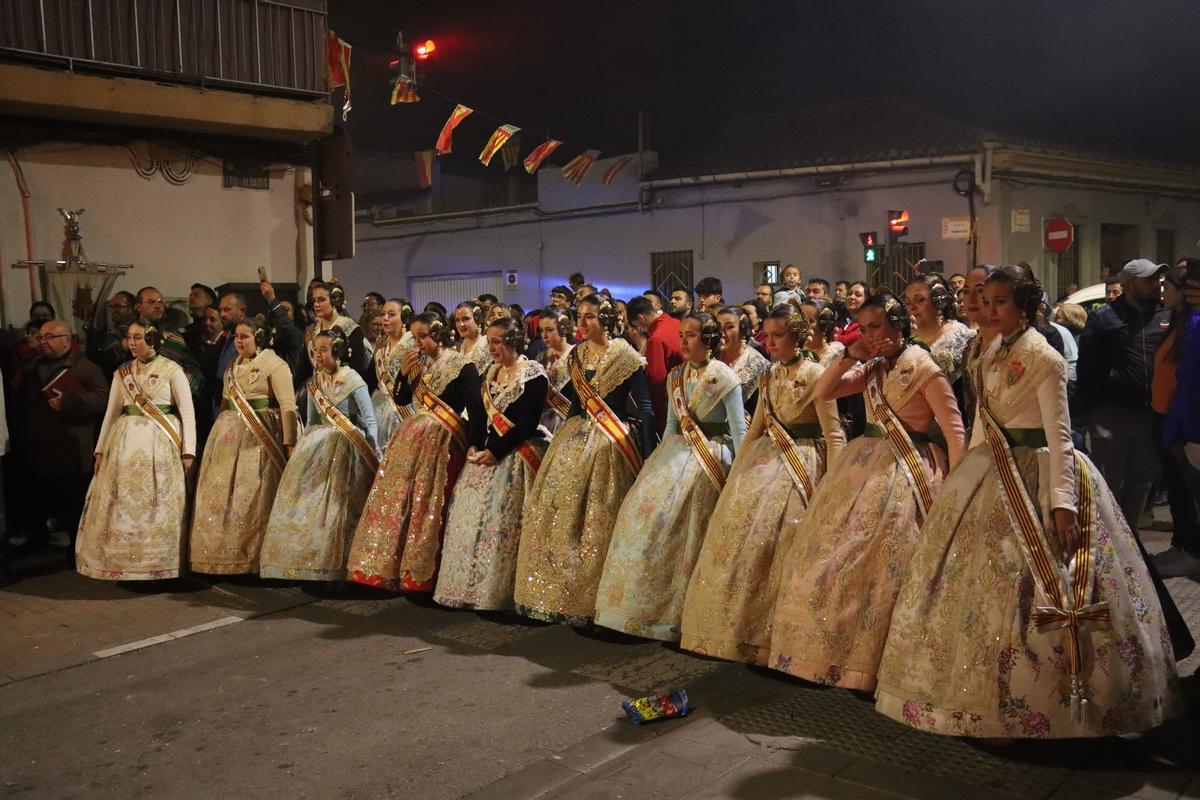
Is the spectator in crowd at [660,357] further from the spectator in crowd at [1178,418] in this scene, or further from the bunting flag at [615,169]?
the bunting flag at [615,169]

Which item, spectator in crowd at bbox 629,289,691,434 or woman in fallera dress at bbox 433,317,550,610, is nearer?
woman in fallera dress at bbox 433,317,550,610

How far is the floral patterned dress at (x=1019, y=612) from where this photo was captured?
161 inches

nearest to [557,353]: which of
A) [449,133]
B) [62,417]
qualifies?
[62,417]

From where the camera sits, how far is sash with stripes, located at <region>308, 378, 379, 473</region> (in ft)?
24.8

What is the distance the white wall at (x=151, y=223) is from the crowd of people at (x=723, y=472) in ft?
4.59

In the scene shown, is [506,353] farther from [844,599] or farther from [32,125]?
[32,125]

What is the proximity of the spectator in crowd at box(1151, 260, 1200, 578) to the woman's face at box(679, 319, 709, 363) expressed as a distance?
7.64ft

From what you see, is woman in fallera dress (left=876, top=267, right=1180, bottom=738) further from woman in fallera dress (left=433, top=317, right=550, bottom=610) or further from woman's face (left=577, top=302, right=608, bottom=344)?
woman in fallera dress (left=433, top=317, right=550, bottom=610)

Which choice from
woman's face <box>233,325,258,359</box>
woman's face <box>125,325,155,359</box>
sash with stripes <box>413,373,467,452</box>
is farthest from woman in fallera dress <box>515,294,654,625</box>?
woman's face <box>125,325,155,359</box>

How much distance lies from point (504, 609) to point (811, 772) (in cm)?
272

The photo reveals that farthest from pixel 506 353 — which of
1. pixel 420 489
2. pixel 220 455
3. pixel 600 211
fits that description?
pixel 600 211

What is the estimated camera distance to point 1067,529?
13.6 feet

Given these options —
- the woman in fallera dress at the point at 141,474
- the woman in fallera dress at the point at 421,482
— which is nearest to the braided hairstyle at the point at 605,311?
the woman in fallera dress at the point at 421,482

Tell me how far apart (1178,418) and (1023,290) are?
1395mm
